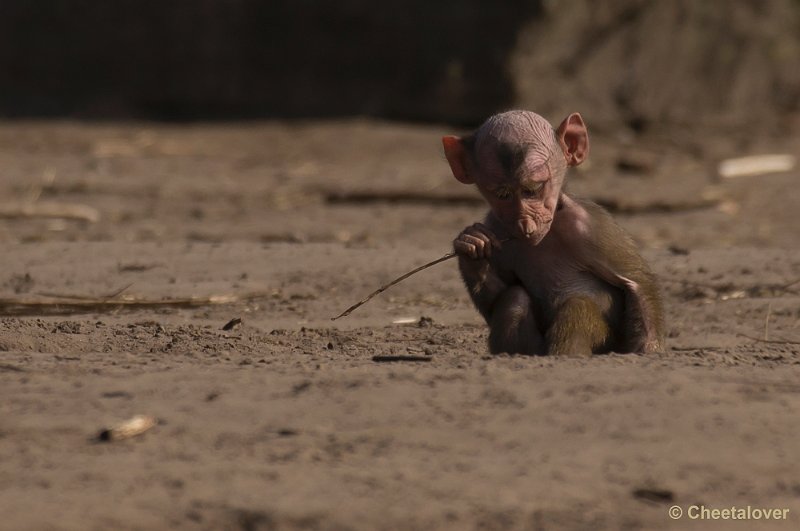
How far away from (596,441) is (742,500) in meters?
0.48

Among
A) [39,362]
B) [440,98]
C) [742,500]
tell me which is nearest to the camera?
[742,500]

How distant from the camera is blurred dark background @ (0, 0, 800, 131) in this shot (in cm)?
1350

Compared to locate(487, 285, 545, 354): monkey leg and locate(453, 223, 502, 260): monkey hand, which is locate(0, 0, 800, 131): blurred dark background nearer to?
locate(487, 285, 545, 354): monkey leg

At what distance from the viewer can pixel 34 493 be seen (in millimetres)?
3914

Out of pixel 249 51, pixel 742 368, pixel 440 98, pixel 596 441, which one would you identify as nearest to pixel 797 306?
pixel 742 368

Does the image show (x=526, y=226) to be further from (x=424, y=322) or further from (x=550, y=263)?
(x=424, y=322)

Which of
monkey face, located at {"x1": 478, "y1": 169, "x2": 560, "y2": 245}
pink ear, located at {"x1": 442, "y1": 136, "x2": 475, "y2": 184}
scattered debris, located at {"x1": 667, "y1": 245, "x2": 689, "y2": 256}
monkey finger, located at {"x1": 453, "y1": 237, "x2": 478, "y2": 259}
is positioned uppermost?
pink ear, located at {"x1": 442, "y1": 136, "x2": 475, "y2": 184}

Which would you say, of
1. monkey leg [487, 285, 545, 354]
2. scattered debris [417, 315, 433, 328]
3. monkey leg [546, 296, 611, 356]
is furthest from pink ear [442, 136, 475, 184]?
Answer: scattered debris [417, 315, 433, 328]

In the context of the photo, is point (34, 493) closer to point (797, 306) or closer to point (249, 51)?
point (797, 306)

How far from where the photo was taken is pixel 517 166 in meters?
5.43

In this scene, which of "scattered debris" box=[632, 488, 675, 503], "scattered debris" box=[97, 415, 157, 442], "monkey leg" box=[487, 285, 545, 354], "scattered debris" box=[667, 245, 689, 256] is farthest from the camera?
"scattered debris" box=[667, 245, 689, 256]

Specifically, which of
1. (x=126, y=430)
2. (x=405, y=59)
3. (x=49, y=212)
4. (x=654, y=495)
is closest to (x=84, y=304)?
(x=126, y=430)

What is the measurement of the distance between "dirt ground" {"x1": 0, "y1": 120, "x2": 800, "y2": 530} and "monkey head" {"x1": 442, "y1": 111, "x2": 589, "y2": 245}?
58 cm

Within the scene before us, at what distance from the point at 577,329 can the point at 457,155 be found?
0.76 meters
